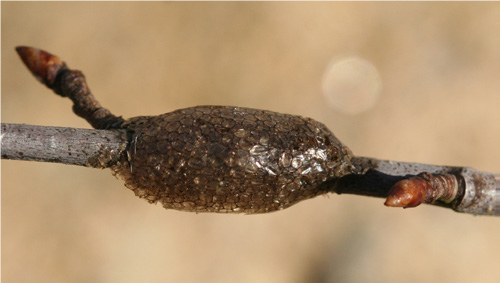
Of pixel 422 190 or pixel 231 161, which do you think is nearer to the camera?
pixel 422 190

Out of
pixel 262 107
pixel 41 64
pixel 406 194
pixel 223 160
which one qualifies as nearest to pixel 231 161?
pixel 223 160

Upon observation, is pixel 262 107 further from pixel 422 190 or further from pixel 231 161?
pixel 422 190

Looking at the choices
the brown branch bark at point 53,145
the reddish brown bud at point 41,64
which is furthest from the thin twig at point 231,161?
the reddish brown bud at point 41,64

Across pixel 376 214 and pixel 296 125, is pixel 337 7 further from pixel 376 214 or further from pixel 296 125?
pixel 296 125

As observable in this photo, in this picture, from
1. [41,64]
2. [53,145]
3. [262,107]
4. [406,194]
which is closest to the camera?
[406,194]

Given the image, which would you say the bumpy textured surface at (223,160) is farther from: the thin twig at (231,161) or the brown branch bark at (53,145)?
the brown branch bark at (53,145)

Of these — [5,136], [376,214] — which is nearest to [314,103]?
[376,214]
